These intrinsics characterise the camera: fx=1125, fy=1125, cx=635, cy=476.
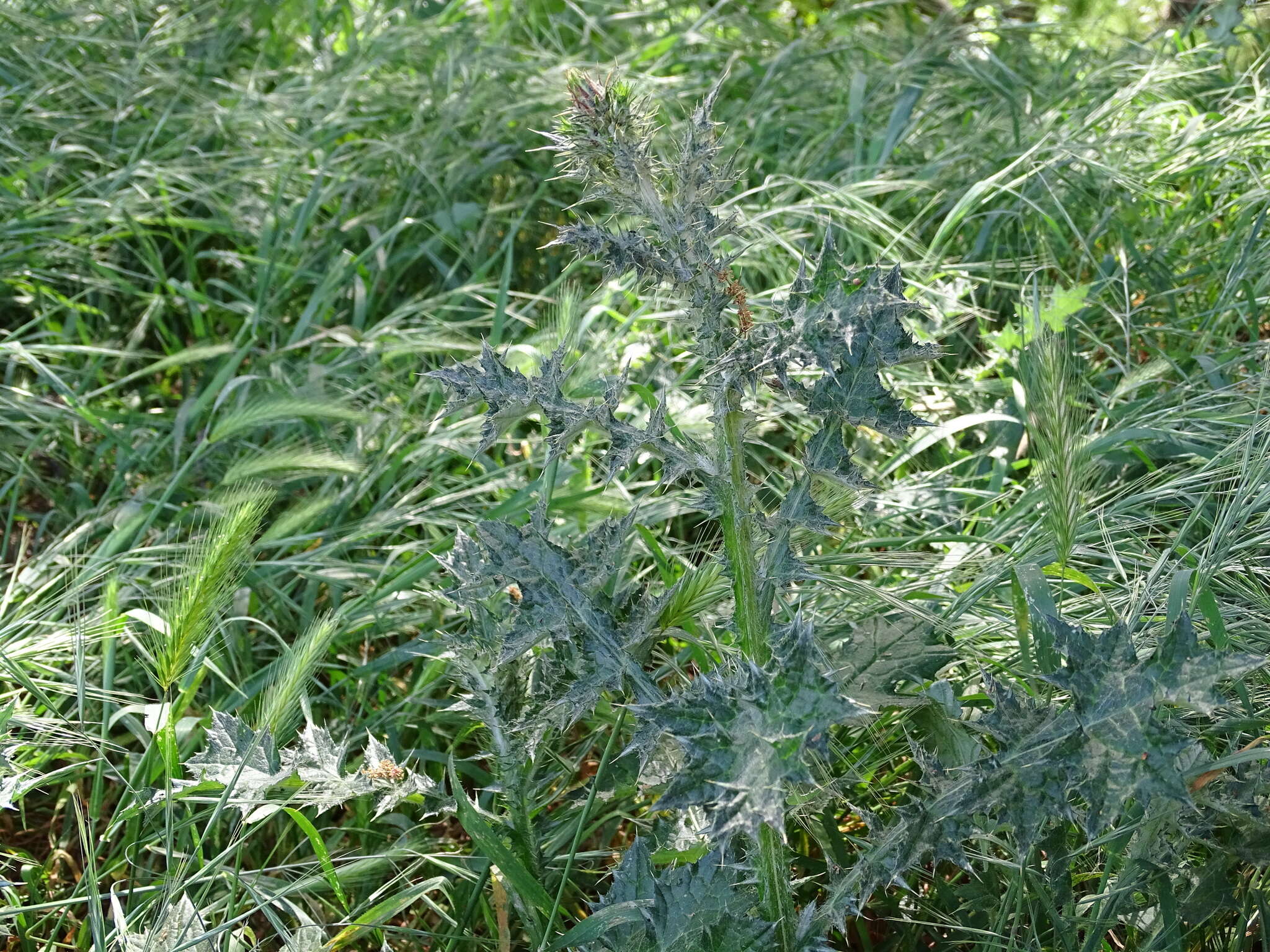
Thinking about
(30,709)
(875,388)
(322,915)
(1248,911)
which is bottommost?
(322,915)

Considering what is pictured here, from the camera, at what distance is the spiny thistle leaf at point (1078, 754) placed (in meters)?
0.95

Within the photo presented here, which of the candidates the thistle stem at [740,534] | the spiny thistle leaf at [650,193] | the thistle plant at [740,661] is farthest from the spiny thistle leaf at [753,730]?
the spiny thistle leaf at [650,193]

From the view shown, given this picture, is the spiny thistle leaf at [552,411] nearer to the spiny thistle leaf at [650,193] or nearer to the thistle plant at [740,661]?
the thistle plant at [740,661]

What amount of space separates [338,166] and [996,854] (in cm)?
233

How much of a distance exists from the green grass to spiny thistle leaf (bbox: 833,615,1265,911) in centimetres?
13

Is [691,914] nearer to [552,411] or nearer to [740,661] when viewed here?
[740,661]

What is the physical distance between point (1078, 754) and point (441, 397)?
59.4 inches

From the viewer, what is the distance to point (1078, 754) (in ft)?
3.26

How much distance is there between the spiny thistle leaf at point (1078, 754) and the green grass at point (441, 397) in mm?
127

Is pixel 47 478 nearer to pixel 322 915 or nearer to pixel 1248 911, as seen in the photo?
pixel 322 915

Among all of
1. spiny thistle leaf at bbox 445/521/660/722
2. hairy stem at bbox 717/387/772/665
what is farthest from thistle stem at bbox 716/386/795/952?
spiny thistle leaf at bbox 445/521/660/722

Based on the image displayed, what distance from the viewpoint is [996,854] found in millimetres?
1321

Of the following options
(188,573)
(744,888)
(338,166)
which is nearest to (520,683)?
(744,888)

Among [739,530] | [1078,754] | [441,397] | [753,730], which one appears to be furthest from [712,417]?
[441,397]
